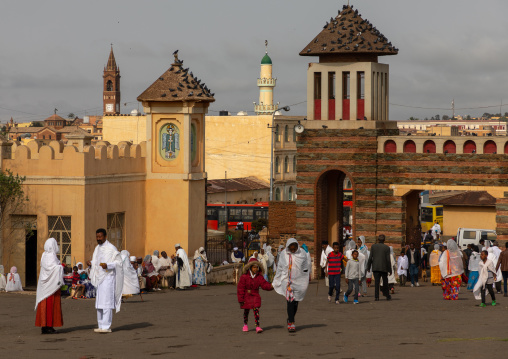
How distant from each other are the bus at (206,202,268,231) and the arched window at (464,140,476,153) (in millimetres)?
29535

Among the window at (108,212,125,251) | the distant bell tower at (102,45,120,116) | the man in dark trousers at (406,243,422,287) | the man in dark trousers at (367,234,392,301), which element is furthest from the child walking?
the distant bell tower at (102,45,120,116)

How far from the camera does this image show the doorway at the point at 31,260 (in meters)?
25.9

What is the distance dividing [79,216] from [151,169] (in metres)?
3.67

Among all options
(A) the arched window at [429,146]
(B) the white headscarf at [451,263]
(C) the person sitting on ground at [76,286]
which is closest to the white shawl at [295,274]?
(B) the white headscarf at [451,263]

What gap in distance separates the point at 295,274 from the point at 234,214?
44.2 m

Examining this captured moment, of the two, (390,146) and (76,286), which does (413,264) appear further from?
(76,286)

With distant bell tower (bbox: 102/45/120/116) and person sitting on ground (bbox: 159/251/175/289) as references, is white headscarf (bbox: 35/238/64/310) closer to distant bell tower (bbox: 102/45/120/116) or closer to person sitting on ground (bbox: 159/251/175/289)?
person sitting on ground (bbox: 159/251/175/289)

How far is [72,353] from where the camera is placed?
43.7 ft

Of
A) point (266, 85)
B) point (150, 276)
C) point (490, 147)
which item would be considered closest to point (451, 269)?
point (150, 276)

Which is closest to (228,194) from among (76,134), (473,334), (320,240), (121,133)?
(121,133)

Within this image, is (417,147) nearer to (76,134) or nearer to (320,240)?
(320,240)

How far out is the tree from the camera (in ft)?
80.8

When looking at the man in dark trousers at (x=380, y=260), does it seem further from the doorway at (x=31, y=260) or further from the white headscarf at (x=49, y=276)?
the doorway at (x=31, y=260)

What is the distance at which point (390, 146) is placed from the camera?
30.2m
